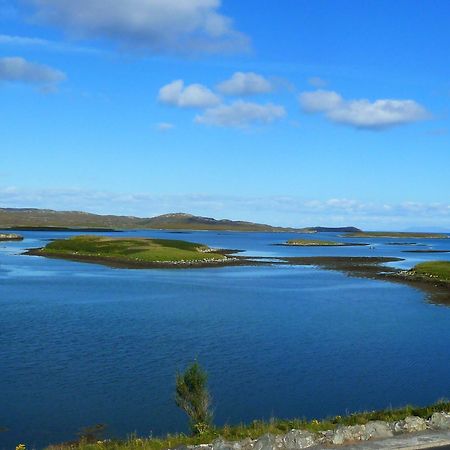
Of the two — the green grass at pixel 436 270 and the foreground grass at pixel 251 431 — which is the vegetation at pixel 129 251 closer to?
the green grass at pixel 436 270

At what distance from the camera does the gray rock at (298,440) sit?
18.3 m

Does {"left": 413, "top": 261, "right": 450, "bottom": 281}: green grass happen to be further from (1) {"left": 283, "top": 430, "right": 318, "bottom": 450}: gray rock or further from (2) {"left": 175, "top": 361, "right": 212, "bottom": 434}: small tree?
(1) {"left": 283, "top": 430, "right": 318, "bottom": 450}: gray rock

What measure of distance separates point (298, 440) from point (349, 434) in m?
1.94

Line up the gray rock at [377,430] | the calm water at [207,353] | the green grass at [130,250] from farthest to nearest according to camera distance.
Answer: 1. the green grass at [130,250]
2. the calm water at [207,353]
3. the gray rock at [377,430]

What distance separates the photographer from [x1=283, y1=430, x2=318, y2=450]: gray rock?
60.0ft

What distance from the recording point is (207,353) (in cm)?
3947

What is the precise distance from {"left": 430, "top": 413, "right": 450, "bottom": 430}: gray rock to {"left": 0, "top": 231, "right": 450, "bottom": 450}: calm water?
25.0ft

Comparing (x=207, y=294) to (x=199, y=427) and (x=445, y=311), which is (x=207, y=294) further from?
(x=199, y=427)

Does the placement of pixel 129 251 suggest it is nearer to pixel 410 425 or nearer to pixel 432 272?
pixel 432 272

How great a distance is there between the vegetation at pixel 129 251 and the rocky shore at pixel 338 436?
10147 centimetres

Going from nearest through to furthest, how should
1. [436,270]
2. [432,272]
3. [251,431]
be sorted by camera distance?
[251,431] < [432,272] < [436,270]

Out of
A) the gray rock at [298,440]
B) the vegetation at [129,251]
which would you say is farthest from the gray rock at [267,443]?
the vegetation at [129,251]

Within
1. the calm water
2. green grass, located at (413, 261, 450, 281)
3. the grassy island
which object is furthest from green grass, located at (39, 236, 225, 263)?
the calm water

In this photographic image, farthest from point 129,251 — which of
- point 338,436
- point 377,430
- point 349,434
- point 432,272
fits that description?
point 338,436
